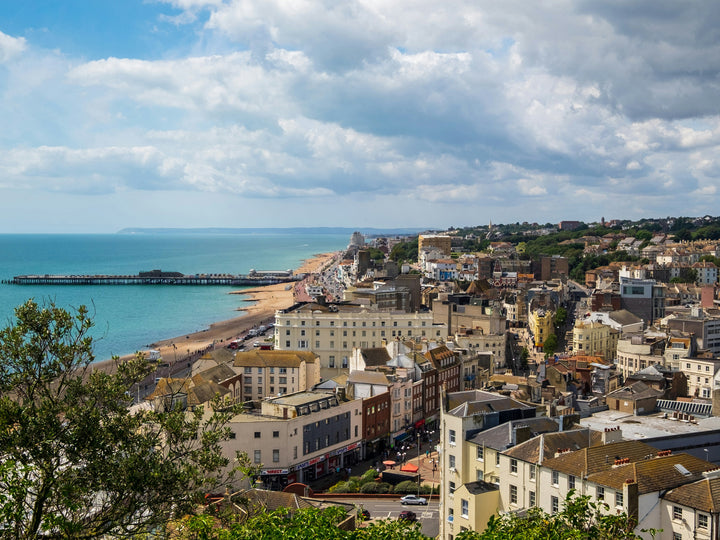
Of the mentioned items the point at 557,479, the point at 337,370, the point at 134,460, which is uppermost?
the point at 134,460

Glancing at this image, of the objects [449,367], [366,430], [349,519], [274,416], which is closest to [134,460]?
[349,519]

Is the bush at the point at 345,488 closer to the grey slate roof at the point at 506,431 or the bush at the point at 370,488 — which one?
the bush at the point at 370,488

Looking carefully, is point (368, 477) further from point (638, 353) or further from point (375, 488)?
point (638, 353)

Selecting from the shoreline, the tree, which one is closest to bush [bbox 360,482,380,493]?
the tree

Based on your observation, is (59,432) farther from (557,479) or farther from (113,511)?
(557,479)

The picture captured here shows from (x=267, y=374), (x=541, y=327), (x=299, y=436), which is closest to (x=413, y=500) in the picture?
(x=299, y=436)
